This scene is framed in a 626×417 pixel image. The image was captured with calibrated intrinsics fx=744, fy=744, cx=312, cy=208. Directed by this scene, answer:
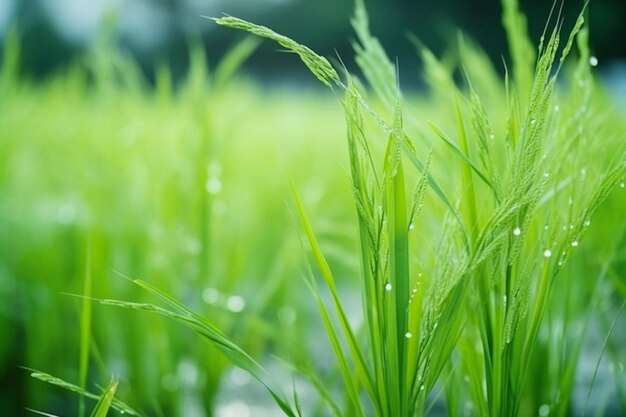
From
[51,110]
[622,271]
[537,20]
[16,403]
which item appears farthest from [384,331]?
[537,20]

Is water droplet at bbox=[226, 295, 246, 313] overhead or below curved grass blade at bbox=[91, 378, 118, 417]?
overhead

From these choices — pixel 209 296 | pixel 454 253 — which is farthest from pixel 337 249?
pixel 454 253

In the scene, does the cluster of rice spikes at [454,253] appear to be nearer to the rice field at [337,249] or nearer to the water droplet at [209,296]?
the rice field at [337,249]

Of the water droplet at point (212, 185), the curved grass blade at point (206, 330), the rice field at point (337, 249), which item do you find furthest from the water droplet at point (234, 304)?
the curved grass blade at point (206, 330)

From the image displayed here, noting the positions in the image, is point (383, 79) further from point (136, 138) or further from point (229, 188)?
point (229, 188)

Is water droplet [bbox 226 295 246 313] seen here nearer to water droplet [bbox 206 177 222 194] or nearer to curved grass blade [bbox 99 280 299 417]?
water droplet [bbox 206 177 222 194]

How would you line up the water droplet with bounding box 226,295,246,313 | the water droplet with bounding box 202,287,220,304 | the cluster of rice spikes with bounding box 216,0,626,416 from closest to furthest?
the cluster of rice spikes with bounding box 216,0,626,416 < the water droplet with bounding box 202,287,220,304 < the water droplet with bounding box 226,295,246,313

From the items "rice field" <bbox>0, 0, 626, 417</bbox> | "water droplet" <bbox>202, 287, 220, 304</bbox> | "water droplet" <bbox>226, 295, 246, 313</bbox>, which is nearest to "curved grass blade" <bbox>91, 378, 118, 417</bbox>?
"rice field" <bbox>0, 0, 626, 417</bbox>

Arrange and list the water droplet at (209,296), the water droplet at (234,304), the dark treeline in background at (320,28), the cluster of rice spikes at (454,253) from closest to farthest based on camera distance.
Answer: the cluster of rice spikes at (454,253) < the water droplet at (209,296) < the water droplet at (234,304) < the dark treeline in background at (320,28)
